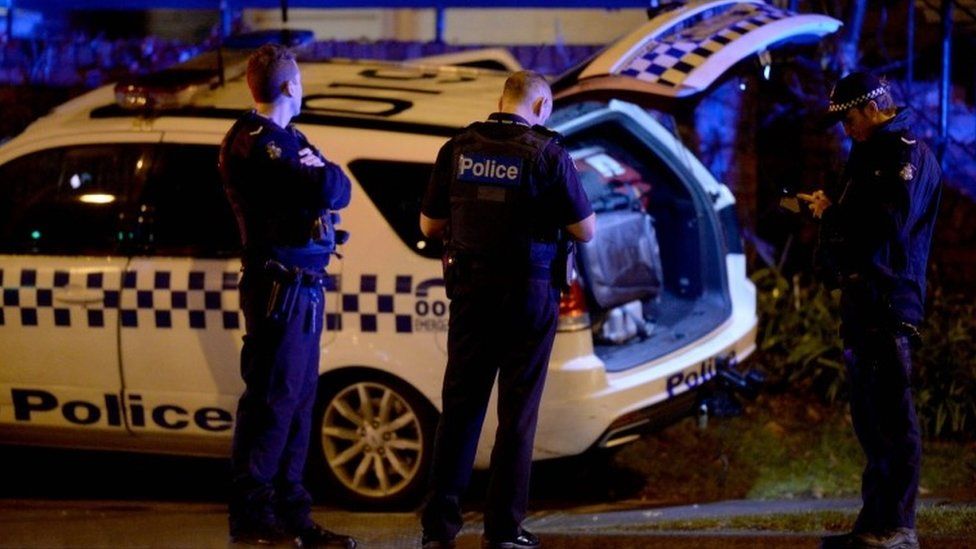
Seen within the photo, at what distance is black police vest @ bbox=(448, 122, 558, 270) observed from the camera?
183 inches

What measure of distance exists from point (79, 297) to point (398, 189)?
4.55ft

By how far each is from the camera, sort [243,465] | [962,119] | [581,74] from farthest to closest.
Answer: [962,119] → [581,74] → [243,465]

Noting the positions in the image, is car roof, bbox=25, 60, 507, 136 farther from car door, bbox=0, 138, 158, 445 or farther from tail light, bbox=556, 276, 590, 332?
tail light, bbox=556, 276, 590, 332

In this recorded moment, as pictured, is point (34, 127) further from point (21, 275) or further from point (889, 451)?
point (889, 451)

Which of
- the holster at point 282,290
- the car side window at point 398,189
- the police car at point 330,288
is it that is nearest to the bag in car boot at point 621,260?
the police car at point 330,288

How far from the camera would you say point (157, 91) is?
6039 mm

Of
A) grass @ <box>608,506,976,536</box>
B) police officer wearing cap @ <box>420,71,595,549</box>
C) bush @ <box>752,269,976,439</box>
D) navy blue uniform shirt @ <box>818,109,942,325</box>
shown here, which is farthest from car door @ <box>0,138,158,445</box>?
bush @ <box>752,269,976,439</box>

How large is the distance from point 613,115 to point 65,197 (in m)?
2.34

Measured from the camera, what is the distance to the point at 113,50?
8781 millimetres

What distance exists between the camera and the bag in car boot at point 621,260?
6371 mm

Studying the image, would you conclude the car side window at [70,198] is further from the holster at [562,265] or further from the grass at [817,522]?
the grass at [817,522]

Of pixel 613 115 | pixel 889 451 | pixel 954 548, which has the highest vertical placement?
pixel 613 115

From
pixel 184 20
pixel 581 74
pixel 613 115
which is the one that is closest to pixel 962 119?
pixel 613 115

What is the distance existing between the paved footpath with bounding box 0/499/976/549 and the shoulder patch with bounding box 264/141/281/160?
1.42 metres
